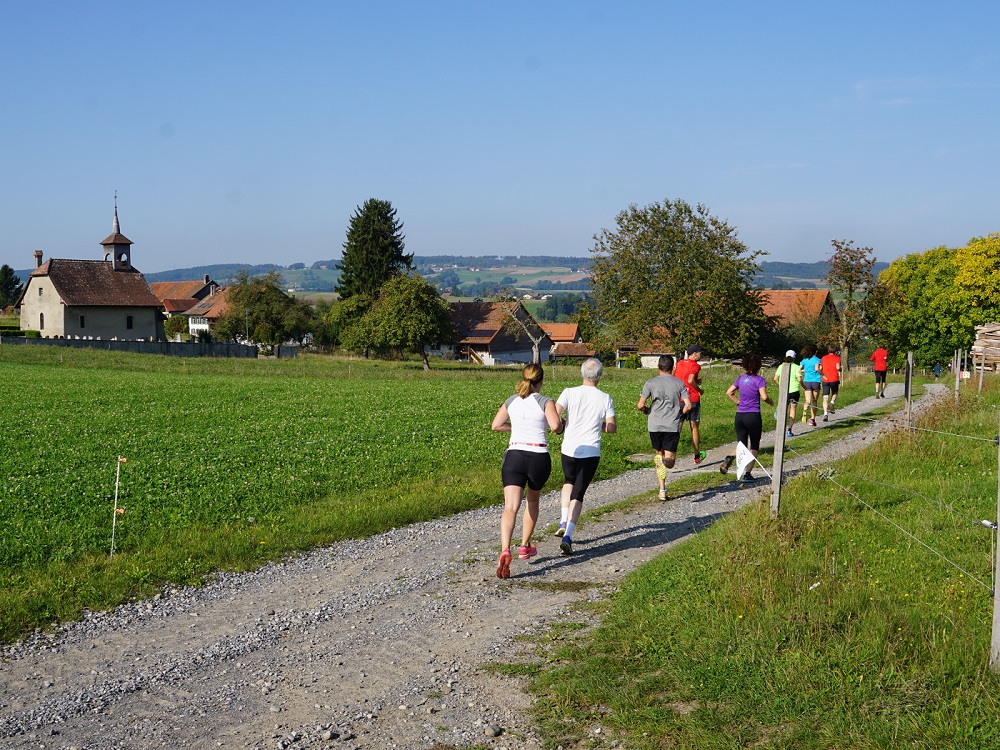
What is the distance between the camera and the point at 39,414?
85.2 feet

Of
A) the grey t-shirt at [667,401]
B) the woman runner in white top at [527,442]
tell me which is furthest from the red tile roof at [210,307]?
the woman runner in white top at [527,442]

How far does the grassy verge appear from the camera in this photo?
221 inches

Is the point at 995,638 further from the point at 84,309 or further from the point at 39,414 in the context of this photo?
the point at 84,309

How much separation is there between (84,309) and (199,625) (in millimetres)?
84982

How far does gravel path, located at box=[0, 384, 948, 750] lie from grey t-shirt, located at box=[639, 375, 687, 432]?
8.80 feet

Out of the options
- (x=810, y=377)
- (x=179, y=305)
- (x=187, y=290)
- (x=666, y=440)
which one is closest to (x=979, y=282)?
(x=810, y=377)

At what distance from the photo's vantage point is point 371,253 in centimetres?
9644

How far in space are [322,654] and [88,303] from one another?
85.7 m

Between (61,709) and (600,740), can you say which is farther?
(61,709)

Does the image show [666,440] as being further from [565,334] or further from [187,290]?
[187,290]

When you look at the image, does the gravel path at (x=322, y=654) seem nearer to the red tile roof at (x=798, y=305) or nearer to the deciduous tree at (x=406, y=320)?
the deciduous tree at (x=406, y=320)

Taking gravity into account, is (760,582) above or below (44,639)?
above

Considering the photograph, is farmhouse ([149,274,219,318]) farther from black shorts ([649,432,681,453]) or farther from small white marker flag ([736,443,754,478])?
→ small white marker flag ([736,443,754,478])

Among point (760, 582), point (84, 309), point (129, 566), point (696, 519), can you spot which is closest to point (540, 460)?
point (760, 582)
